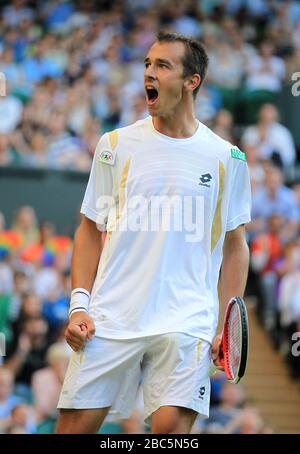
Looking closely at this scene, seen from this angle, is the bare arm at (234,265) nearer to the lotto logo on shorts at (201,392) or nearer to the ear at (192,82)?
the lotto logo on shorts at (201,392)

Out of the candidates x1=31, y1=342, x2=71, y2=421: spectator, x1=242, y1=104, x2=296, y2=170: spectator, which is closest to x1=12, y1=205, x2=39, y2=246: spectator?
x1=31, y1=342, x2=71, y2=421: spectator

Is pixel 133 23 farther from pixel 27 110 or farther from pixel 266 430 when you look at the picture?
pixel 266 430

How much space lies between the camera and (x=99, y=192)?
5.52 metres

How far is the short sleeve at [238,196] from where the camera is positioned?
18.3ft

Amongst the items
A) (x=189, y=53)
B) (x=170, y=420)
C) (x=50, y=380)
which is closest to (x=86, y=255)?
(x=170, y=420)

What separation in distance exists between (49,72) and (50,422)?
6.88 m

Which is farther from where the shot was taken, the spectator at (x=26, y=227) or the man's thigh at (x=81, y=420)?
the spectator at (x=26, y=227)

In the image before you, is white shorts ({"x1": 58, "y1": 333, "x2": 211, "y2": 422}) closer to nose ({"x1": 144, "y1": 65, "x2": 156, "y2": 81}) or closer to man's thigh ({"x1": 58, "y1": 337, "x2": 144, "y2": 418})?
man's thigh ({"x1": 58, "y1": 337, "x2": 144, "y2": 418})

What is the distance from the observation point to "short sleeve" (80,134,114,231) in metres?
5.50

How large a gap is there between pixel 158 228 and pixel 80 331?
599 mm

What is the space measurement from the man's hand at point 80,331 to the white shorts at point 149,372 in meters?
0.04

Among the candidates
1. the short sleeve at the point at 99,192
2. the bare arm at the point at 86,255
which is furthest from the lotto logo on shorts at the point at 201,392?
the short sleeve at the point at 99,192

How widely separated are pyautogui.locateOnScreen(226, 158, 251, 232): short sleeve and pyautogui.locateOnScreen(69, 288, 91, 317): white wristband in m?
0.76
